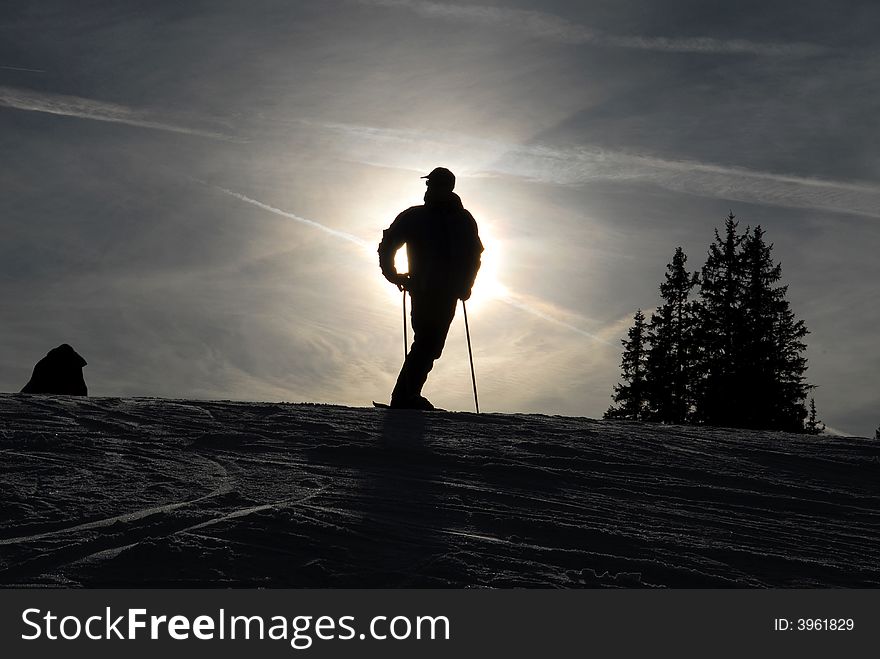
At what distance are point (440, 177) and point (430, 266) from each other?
1037mm

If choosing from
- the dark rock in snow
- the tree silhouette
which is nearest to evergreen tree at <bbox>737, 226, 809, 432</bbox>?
the tree silhouette

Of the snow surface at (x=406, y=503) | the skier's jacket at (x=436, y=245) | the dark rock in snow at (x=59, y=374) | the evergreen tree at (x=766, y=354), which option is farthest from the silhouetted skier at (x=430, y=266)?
the evergreen tree at (x=766, y=354)

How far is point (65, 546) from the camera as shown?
507 centimetres

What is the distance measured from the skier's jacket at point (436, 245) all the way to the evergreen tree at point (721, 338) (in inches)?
1257

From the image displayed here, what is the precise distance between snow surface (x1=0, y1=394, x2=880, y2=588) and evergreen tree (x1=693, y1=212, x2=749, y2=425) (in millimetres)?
33513

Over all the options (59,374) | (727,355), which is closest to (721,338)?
(727,355)

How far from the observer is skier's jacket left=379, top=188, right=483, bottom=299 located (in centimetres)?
1241

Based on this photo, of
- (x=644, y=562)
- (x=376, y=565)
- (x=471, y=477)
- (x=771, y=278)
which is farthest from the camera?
(x=771, y=278)

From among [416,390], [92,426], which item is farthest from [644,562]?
[416,390]

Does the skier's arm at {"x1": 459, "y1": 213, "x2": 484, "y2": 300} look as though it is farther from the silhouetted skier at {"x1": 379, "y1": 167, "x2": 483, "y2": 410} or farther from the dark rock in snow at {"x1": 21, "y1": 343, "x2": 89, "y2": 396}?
the dark rock in snow at {"x1": 21, "y1": 343, "x2": 89, "y2": 396}
